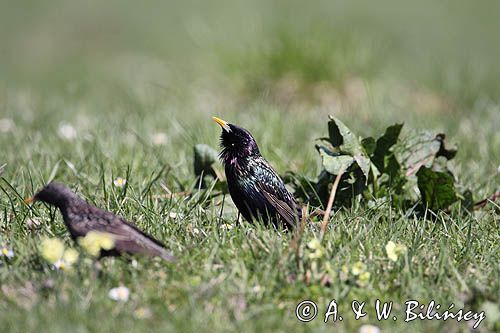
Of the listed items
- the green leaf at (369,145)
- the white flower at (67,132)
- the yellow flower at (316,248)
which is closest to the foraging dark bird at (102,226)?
the yellow flower at (316,248)

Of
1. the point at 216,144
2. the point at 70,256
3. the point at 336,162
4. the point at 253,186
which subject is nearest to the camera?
the point at 70,256

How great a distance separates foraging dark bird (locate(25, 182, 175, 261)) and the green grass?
74mm

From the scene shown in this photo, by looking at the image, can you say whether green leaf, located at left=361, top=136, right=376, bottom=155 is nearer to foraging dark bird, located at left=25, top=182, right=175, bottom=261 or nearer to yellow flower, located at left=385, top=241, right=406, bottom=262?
yellow flower, located at left=385, top=241, right=406, bottom=262

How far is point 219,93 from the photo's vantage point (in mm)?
8359

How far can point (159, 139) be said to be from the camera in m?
5.90

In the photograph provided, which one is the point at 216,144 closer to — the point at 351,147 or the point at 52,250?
the point at 351,147

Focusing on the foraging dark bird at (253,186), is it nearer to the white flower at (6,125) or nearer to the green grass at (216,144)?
the green grass at (216,144)

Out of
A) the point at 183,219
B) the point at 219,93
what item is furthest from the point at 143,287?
the point at 219,93

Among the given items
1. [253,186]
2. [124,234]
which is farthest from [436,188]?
[124,234]

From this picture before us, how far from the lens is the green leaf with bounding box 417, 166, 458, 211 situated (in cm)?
455

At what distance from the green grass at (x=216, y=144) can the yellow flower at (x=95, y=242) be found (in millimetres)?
125

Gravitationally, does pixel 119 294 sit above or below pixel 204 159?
below

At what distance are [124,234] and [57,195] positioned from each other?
0.48 m

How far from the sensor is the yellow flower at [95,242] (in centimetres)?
326
